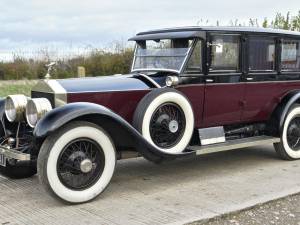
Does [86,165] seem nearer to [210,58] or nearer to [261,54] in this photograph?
[210,58]

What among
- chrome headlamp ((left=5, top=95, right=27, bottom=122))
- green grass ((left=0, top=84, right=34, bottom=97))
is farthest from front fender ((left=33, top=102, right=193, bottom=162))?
green grass ((left=0, top=84, right=34, bottom=97))

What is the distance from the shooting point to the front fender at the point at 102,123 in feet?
15.4

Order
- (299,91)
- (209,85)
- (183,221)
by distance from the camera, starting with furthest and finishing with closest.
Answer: (299,91), (209,85), (183,221)

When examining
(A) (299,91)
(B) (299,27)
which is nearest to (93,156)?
(A) (299,91)

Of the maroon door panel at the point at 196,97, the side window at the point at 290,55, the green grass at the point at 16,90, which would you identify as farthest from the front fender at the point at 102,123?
the green grass at the point at 16,90

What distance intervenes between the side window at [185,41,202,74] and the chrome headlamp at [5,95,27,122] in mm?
2011

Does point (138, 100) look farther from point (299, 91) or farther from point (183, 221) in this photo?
point (299, 91)

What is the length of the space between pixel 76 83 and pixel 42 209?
1503 mm

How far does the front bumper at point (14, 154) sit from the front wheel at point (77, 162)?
24 centimetres

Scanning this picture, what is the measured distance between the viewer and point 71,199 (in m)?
4.86

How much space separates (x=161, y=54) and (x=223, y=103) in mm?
1023

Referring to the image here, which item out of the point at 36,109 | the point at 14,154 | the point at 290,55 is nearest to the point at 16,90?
the point at 290,55

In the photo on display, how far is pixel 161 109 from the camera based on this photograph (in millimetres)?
5605

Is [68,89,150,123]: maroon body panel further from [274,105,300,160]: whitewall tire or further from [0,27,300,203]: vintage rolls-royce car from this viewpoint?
[274,105,300,160]: whitewall tire
